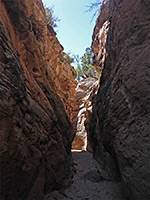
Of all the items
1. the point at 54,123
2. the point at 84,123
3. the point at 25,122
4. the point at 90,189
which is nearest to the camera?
the point at 25,122

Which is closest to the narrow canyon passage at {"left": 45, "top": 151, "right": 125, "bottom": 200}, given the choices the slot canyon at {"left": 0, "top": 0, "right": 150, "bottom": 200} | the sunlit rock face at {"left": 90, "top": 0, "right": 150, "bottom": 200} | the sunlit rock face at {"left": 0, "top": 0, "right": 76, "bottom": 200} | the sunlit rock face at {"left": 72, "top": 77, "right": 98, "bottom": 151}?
the slot canyon at {"left": 0, "top": 0, "right": 150, "bottom": 200}

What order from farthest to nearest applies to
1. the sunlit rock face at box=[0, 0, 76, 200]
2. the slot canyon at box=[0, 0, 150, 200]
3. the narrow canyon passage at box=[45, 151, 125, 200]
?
the narrow canyon passage at box=[45, 151, 125, 200], the slot canyon at box=[0, 0, 150, 200], the sunlit rock face at box=[0, 0, 76, 200]

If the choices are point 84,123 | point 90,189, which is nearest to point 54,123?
point 90,189

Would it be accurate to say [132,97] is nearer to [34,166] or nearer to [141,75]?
[141,75]

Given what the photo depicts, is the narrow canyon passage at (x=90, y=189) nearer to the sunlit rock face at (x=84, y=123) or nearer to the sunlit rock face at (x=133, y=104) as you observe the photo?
the sunlit rock face at (x=133, y=104)

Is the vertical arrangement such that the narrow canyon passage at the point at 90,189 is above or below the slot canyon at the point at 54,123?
below

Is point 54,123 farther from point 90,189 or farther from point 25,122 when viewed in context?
point 90,189

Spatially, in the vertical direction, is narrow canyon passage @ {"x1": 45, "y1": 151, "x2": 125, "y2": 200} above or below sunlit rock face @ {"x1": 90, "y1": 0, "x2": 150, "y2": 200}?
below

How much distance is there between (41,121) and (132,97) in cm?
360

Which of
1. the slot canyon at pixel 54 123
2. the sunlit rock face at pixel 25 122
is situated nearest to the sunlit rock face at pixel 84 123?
the slot canyon at pixel 54 123

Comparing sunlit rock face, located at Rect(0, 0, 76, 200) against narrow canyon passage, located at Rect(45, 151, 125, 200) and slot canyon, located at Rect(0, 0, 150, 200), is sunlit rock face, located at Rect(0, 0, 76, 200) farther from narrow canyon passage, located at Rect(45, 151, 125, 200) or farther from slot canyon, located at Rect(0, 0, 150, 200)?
narrow canyon passage, located at Rect(45, 151, 125, 200)

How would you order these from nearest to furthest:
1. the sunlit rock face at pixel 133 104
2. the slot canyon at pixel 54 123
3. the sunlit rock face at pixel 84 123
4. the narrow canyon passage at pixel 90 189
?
1. the slot canyon at pixel 54 123
2. the sunlit rock face at pixel 133 104
3. the narrow canyon passage at pixel 90 189
4. the sunlit rock face at pixel 84 123

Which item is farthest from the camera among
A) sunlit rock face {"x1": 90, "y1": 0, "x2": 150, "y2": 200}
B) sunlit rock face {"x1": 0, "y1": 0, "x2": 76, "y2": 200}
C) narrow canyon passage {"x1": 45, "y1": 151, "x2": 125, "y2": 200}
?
narrow canyon passage {"x1": 45, "y1": 151, "x2": 125, "y2": 200}

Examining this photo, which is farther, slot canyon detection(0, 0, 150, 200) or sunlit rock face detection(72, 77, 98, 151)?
sunlit rock face detection(72, 77, 98, 151)
